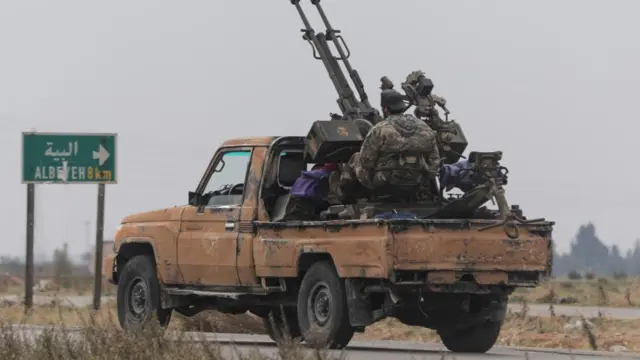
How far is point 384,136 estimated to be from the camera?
15859mm

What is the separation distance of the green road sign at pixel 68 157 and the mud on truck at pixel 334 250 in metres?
8.78

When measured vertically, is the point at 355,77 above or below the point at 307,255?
above

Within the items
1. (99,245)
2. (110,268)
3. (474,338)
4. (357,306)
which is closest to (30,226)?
(99,245)

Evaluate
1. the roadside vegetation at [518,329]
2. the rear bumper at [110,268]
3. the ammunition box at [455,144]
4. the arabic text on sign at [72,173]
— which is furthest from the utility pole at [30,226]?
the ammunition box at [455,144]

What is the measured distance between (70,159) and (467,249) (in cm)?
1389

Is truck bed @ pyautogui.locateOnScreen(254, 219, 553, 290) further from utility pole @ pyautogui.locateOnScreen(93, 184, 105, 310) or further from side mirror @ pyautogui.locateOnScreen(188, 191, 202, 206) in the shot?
utility pole @ pyautogui.locateOnScreen(93, 184, 105, 310)

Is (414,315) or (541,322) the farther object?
(541,322)

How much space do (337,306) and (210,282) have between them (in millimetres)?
2280

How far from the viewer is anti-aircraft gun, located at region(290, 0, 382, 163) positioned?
16.7m

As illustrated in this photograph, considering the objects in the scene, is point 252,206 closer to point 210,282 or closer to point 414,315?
point 210,282

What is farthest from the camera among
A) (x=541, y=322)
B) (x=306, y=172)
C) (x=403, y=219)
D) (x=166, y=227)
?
(x=541, y=322)

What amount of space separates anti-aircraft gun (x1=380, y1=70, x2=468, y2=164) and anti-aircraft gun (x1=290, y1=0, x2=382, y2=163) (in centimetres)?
53

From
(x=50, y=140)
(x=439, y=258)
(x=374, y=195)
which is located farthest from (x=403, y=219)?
(x=50, y=140)

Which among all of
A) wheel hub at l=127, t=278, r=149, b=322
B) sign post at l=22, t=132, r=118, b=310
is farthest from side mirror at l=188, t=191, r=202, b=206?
sign post at l=22, t=132, r=118, b=310
